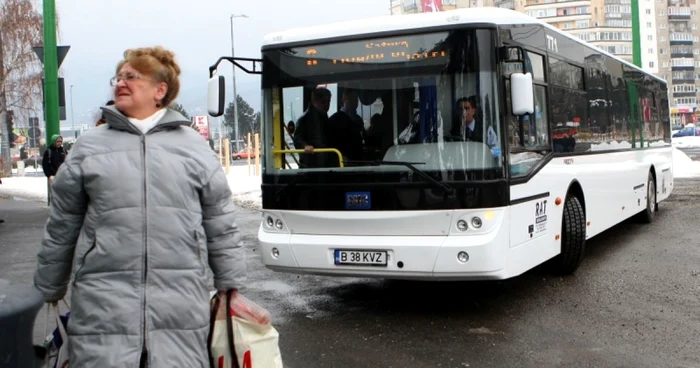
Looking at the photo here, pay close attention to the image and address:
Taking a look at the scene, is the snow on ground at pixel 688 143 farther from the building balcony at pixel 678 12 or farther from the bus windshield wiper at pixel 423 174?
the building balcony at pixel 678 12

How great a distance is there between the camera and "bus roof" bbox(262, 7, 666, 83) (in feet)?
25.1

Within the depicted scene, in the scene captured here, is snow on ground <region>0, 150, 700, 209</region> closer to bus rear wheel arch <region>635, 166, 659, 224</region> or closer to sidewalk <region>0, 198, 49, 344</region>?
sidewalk <region>0, 198, 49, 344</region>

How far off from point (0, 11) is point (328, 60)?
4443cm

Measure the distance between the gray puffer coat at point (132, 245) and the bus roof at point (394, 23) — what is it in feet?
15.3

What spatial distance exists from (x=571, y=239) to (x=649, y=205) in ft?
19.9

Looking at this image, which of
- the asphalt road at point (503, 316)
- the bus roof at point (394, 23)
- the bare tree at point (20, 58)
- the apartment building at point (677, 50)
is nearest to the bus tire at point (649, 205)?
the asphalt road at point (503, 316)

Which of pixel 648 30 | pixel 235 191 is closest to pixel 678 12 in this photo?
pixel 648 30

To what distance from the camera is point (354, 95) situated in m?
8.05

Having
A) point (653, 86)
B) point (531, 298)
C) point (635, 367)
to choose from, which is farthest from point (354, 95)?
point (653, 86)

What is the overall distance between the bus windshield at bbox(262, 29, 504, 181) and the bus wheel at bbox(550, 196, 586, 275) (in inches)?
90.6

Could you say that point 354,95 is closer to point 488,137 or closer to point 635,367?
point 488,137

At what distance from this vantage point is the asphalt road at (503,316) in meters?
6.38

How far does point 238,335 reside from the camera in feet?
11.2

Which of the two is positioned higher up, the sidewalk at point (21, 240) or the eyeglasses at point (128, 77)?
the eyeglasses at point (128, 77)
